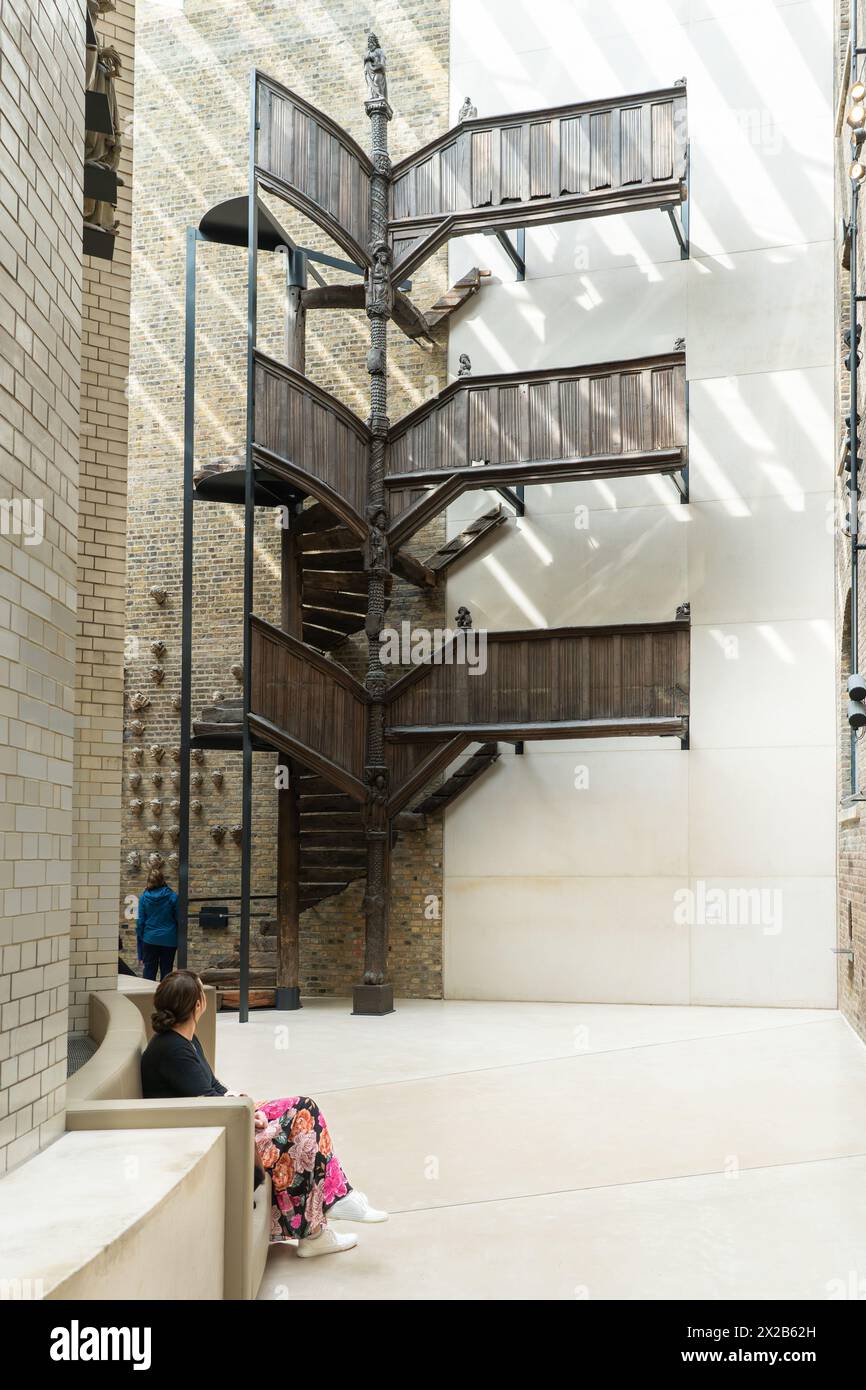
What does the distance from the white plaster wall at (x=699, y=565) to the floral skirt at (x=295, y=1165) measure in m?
9.29

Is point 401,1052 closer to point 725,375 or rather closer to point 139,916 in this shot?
point 139,916

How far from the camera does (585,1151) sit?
679 centimetres

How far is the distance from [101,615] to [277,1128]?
3547mm

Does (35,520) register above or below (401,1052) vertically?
above

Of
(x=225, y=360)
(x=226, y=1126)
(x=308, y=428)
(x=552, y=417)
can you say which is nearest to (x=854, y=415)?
(x=552, y=417)

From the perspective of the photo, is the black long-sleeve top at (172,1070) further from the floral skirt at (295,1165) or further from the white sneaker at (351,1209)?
the white sneaker at (351,1209)

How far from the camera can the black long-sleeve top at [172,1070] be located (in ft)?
15.4

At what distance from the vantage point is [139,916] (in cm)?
1332

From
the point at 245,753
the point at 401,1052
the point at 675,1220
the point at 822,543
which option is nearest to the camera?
the point at 675,1220

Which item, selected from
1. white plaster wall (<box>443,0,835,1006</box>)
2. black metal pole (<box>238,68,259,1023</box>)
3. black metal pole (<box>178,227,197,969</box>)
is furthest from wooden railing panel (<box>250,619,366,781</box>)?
white plaster wall (<box>443,0,835,1006</box>)

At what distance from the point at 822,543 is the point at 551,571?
118 inches

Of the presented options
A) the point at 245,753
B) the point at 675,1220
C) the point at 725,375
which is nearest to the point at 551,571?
the point at 725,375

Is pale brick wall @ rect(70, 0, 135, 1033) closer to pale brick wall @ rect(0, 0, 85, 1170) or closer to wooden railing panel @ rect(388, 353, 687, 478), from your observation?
pale brick wall @ rect(0, 0, 85, 1170)

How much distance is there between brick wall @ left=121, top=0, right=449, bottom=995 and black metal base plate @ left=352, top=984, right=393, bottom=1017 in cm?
138
